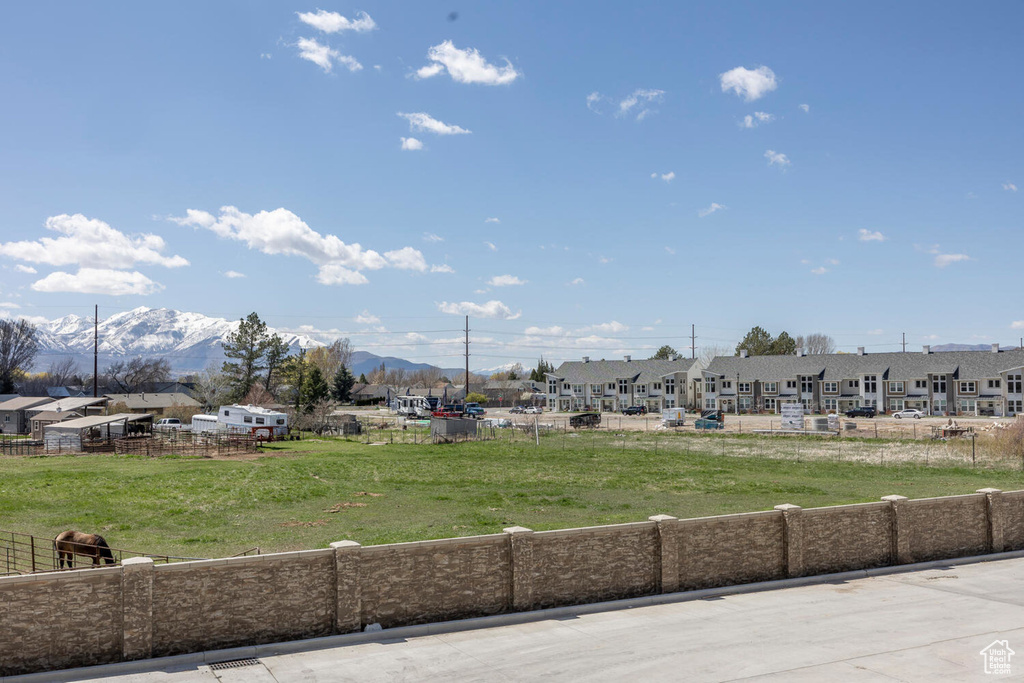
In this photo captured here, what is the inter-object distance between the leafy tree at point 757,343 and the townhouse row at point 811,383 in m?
34.8

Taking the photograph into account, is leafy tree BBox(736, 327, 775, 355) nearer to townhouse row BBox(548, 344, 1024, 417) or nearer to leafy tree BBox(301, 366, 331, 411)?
townhouse row BBox(548, 344, 1024, 417)

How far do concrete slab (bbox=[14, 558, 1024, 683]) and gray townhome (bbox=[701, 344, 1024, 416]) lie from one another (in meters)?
93.9

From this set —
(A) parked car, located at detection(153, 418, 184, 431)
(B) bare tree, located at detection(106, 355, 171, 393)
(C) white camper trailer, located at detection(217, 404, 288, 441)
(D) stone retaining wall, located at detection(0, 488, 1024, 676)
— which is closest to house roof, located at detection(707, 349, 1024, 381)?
(C) white camper trailer, located at detection(217, 404, 288, 441)

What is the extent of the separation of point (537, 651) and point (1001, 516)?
56.7 feet

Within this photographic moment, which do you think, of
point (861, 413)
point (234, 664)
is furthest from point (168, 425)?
point (861, 413)

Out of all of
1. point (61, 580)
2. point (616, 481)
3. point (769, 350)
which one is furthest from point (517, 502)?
point (769, 350)

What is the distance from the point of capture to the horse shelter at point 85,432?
5781cm

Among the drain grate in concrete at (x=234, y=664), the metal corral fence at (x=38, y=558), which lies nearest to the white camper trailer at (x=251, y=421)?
the metal corral fence at (x=38, y=558)

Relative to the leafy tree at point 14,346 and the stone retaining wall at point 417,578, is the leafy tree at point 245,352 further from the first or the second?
the stone retaining wall at point 417,578

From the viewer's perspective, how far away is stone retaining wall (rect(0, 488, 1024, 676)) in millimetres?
13164

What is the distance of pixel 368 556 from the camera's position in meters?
15.3

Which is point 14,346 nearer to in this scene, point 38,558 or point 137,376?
Result: point 137,376

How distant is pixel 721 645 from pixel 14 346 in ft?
523

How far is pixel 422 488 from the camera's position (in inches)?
1502
